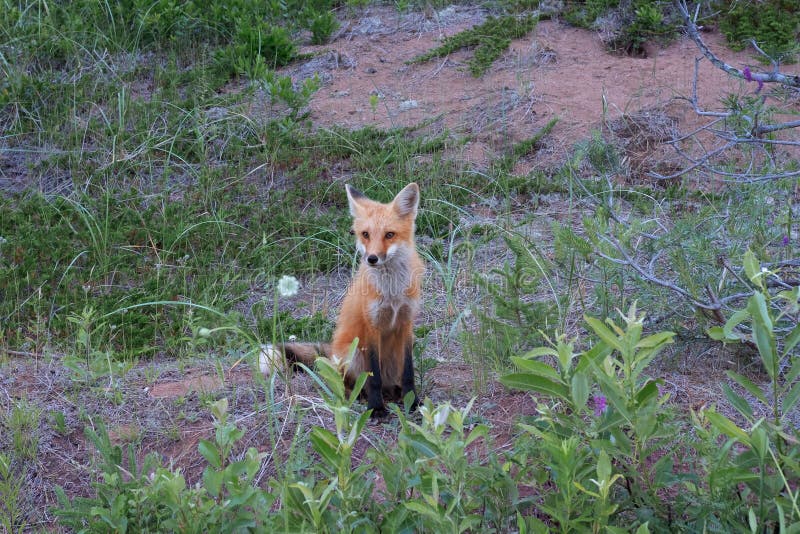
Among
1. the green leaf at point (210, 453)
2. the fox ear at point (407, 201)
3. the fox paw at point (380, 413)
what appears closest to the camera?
the green leaf at point (210, 453)

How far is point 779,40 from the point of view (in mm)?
7664

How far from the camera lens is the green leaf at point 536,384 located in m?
2.54

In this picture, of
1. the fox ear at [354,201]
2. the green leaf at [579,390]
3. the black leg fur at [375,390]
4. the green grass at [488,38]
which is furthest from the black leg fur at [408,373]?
the green grass at [488,38]

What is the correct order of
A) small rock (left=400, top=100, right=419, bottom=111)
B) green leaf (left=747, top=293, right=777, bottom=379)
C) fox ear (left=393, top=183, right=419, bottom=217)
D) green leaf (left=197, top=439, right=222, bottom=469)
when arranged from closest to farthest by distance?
green leaf (left=747, top=293, right=777, bottom=379) < green leaf (left=197, top=439, right=222, bottom=469) < fox ear (left=393, top=183, right=419, bottom=217) < small rock (left=400, top=100, right=419, bottom=111)

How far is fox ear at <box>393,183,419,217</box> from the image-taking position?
14.4 feet

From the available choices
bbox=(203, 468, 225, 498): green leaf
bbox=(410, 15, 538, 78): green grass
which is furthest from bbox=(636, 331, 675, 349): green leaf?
bbox=(410, 15, 538, 78): green grass

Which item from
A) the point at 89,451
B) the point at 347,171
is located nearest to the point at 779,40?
the point at 347,171

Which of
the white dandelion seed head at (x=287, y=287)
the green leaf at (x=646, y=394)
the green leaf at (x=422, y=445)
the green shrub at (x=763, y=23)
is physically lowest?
the green shrub at (x=763, y=23)

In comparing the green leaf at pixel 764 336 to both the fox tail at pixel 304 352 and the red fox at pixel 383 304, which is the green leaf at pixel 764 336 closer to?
the red fox at pixel 383 304

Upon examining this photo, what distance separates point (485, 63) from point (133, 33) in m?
3.69

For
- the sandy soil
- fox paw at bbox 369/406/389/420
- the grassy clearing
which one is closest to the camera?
the grassy clearing

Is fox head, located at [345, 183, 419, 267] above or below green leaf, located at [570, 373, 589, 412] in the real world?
below

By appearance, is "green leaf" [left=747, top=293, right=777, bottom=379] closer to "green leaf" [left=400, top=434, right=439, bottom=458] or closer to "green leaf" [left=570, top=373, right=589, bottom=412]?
"green leaf" [left=570, top=373, right=589, bottom=412]

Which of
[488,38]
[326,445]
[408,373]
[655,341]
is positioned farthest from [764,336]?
[488,38]
